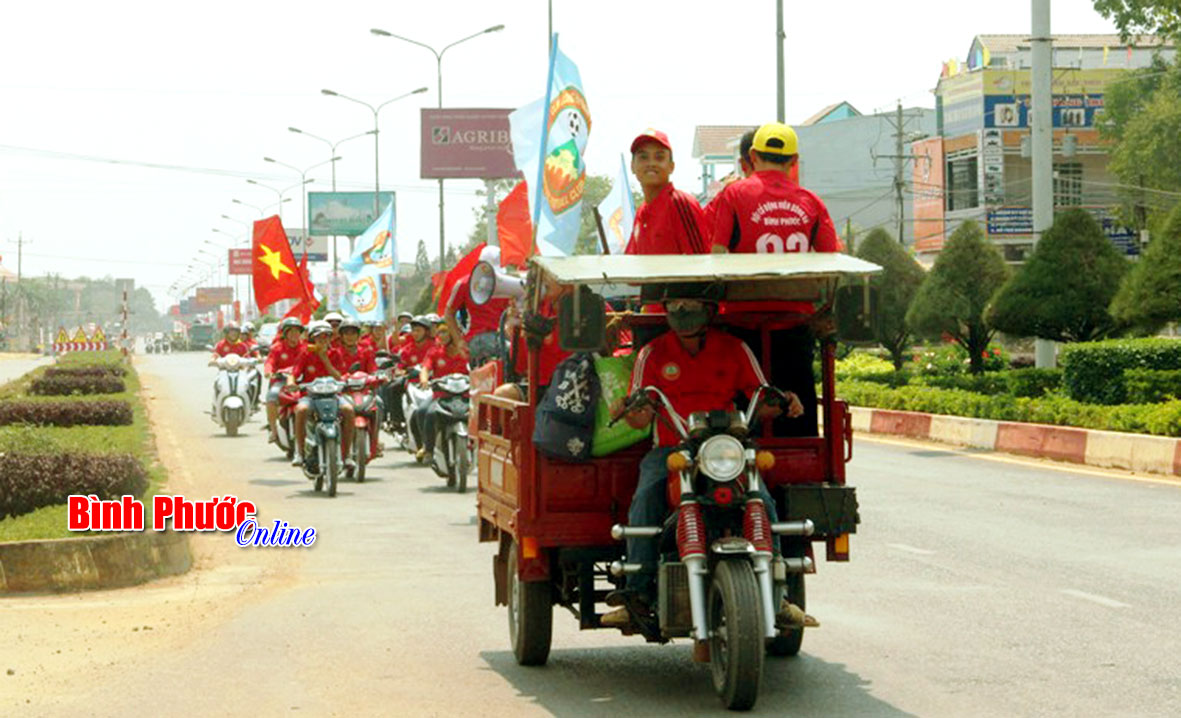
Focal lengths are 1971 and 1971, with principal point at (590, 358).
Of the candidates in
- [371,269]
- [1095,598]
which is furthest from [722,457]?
[371,269]

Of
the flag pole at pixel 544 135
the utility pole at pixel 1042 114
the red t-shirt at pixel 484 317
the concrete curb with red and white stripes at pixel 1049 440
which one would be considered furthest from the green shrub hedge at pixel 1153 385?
the red t-shirt at pixel 484 317

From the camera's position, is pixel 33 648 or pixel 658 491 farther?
pixel 33 648

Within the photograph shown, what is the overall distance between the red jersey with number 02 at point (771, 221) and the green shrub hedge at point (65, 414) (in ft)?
62.0

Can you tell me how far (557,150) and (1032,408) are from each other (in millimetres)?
6548

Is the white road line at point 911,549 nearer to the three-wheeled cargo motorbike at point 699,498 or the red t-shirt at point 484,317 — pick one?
the red t-shirt at point 484,317

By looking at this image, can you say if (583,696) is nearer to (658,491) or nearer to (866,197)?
(658,491)

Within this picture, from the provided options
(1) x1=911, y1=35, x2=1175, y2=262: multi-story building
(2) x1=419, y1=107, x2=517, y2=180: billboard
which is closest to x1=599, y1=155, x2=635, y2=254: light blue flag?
(1) x1=911, y1=35, x2=1175, y2=262: multi-story building

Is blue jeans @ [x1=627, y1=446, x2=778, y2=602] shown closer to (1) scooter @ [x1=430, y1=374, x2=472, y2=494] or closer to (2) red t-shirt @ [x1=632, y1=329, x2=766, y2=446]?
(2) red t-shirt @ [x1=632, y1=329, x2=766, y2=446]

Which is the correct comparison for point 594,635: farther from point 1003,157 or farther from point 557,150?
point 1003,157

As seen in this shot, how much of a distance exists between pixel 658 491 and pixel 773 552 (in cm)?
54

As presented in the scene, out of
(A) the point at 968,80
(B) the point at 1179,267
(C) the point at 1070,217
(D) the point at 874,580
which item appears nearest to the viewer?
(D) the point at 874,580

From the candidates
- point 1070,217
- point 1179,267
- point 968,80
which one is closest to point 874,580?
point 1179,267

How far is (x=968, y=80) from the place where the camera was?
7281 centimetres

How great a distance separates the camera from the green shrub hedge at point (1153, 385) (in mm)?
22938
